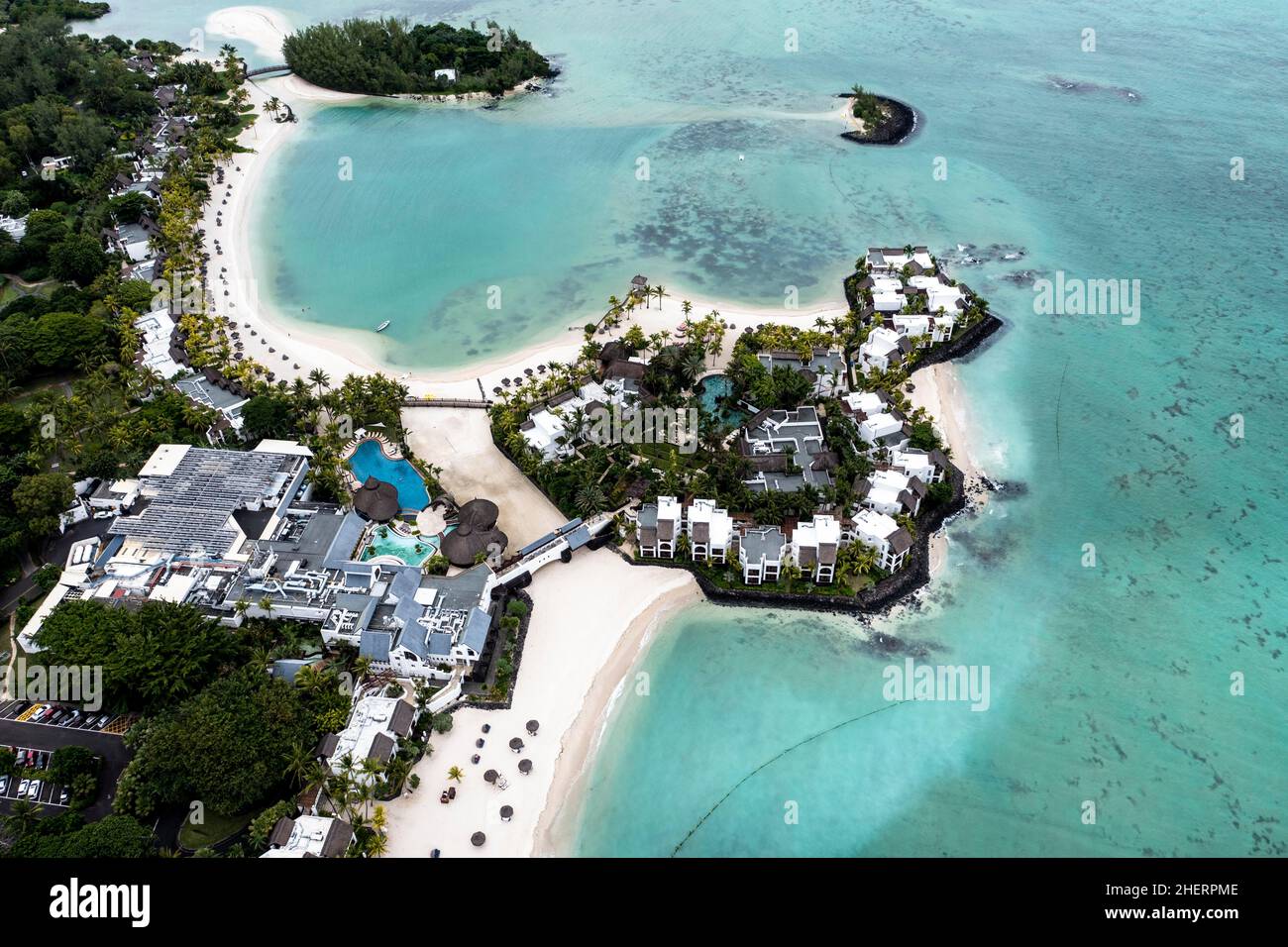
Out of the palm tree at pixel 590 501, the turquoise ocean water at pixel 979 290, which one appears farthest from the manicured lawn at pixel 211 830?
the palm tree at pixel 590 501

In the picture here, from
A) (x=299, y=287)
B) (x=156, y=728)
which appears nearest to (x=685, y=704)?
(x=156, y=728)

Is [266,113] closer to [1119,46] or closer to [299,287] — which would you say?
[299,287]

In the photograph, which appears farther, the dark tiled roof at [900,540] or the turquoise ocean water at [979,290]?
the dark tiled roof at [900,540]

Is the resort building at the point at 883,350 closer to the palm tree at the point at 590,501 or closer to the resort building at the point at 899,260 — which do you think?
the resort building at the point at 899,260

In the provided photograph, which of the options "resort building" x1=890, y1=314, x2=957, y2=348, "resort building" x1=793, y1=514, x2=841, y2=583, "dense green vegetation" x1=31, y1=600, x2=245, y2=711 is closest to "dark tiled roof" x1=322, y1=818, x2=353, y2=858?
"dense green vegetation" x1=31, y1=600, x2=245, y2=711

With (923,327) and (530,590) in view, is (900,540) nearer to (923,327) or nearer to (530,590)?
(530,590)

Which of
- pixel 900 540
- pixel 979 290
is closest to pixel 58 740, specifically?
pixel 900 540

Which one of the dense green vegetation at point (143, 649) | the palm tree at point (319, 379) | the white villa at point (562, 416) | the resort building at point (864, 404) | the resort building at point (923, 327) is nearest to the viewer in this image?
the dense green vegetation at point (143, 649)
